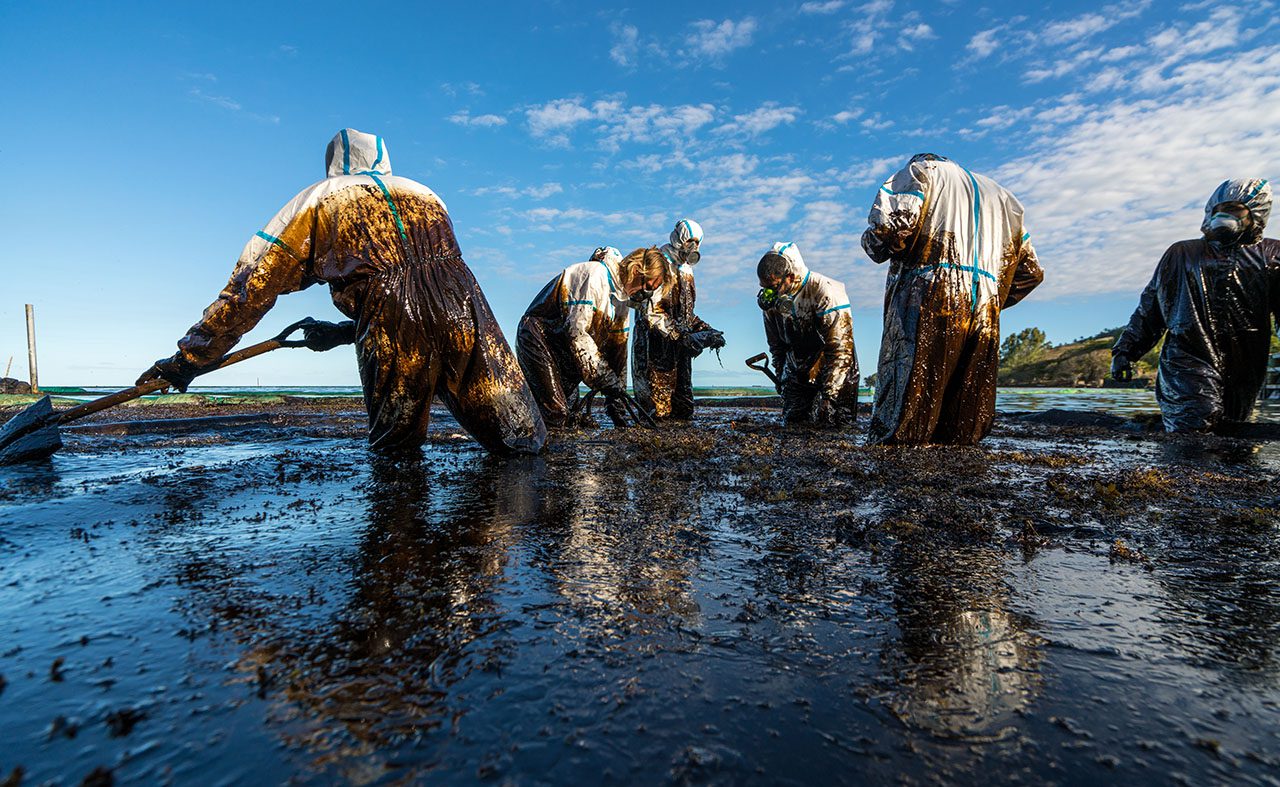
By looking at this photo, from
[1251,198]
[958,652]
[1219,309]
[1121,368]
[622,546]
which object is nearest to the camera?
[958,652]

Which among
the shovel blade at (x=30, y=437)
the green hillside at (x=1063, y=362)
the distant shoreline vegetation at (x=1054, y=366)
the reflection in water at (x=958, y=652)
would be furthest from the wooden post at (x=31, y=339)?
the green hillside at (x=1063, y=362)

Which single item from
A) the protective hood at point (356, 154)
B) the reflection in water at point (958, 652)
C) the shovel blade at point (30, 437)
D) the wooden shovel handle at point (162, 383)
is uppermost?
the protective hood at point (356, 154)

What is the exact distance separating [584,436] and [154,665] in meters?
4.91

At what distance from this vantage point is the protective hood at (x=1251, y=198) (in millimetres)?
5273

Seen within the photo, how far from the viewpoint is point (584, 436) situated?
239 inches

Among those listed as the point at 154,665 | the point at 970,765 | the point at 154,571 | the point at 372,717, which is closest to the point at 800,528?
the point at 970,765

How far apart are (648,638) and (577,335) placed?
5.70m

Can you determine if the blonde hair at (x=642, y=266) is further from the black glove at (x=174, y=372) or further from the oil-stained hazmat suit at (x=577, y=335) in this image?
the black glove at (x=174, y=372)

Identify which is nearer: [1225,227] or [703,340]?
[1225,227]

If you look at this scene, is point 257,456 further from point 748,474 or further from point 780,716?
point 780,716

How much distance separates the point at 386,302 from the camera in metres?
3.99

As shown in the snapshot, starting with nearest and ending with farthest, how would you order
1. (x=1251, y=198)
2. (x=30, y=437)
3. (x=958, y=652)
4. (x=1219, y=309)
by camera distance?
(x=958, y=652) < (x=30, y=437) < (x=1251, y=198) < (x=1219, y=309)

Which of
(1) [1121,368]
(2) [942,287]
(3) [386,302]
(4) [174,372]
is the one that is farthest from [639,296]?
(1) [1121,368]

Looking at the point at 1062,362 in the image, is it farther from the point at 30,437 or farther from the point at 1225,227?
the point at 30,437
